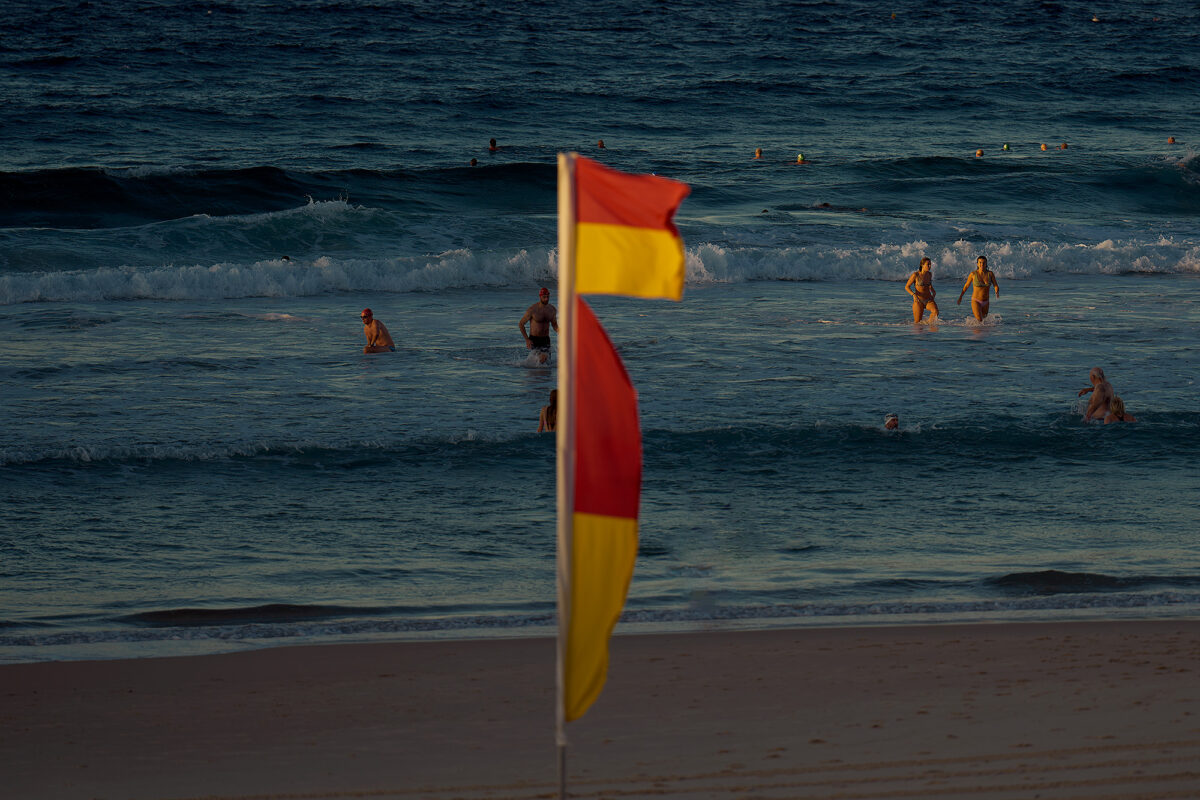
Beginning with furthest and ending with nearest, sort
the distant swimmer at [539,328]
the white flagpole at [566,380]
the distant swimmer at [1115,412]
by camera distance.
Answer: the distant swimmer at [539,328] < the distant swimmer at [1115,412] < the white flagpole at [566,380]

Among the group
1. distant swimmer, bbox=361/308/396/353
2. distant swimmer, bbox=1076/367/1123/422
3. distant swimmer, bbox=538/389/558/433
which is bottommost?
distant swimmer, bbox=538/389/558/433

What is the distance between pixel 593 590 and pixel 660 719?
10.7ft

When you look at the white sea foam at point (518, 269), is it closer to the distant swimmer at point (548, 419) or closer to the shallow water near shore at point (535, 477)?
the shallow water near shore at point (535, 477)

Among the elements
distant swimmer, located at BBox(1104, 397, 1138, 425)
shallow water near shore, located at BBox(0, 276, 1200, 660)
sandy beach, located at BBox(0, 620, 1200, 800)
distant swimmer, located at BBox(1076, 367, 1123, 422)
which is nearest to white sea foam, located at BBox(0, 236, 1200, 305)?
shallow water near shore, located at BBox(0, 276, 1200, 660)

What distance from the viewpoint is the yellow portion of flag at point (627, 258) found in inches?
157

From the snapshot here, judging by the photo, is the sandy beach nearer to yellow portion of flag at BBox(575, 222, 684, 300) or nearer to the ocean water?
the ocean water

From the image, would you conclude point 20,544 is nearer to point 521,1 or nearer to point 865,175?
point 865,175

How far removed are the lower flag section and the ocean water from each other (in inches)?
199

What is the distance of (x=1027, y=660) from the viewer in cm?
807

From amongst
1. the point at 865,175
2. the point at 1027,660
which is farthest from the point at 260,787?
the point at 865,175

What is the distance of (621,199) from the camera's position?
4074mm

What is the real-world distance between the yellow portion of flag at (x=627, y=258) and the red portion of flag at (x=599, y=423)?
0.43 feet

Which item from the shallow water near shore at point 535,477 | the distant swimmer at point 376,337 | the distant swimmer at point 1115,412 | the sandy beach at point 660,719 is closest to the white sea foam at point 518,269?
the shallow water near shore at point 535,477

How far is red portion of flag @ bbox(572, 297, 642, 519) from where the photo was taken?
407cm
